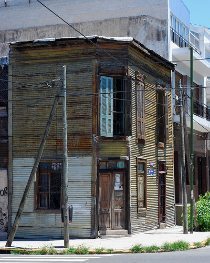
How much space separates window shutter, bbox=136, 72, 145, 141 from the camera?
Result: 80.5 ft

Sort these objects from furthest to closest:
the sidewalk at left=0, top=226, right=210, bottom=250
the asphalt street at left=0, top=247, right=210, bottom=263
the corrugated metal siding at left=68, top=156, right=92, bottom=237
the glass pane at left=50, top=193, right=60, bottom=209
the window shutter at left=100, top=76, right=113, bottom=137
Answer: the glass pane at left=50, top=193, right=60, bottom=209 < the window shutter at left=100, top=76, right=113, bottom=137 < the corrugated metal siding at left=68, top=156, right=92, bottom=237 < the sidewalk at left=0, top=226, right=210, bottom=250 < the asphalt street at left=0, top=247, right=210, bottom=263

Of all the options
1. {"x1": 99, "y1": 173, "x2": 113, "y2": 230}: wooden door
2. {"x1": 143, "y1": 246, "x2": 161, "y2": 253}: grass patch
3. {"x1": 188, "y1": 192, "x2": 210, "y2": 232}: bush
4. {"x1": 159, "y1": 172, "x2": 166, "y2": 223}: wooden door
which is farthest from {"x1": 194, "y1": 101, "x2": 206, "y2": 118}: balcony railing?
{"x1": 143, "y1": 246, "x2": 161, "y2": 253}: grass patch

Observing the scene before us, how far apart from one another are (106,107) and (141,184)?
3786 millimetres

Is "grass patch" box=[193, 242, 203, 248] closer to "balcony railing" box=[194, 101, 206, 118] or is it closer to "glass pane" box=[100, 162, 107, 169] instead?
"glass pane" box=[100, 162, 107, 169]

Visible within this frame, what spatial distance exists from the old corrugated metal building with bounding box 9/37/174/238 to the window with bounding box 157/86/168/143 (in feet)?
8.12

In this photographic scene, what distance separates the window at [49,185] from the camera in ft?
76.9

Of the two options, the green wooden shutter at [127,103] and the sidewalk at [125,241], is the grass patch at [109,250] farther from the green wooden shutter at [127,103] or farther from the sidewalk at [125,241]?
the green wooden shutter at [127,103]

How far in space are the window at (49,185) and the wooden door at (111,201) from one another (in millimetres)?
1781

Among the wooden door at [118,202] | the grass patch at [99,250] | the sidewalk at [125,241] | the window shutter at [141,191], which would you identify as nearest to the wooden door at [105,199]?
the wooden door at [118,202]

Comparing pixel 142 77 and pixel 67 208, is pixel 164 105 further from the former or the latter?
pixel 67 208

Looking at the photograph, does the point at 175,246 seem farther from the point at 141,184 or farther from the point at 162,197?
the point at 162,197

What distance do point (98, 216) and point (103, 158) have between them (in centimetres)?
222

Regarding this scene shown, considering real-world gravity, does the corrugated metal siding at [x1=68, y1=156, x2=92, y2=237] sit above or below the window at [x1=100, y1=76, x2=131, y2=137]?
below

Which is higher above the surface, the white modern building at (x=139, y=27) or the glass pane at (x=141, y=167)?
the white modern building at (x=139, y=27)
